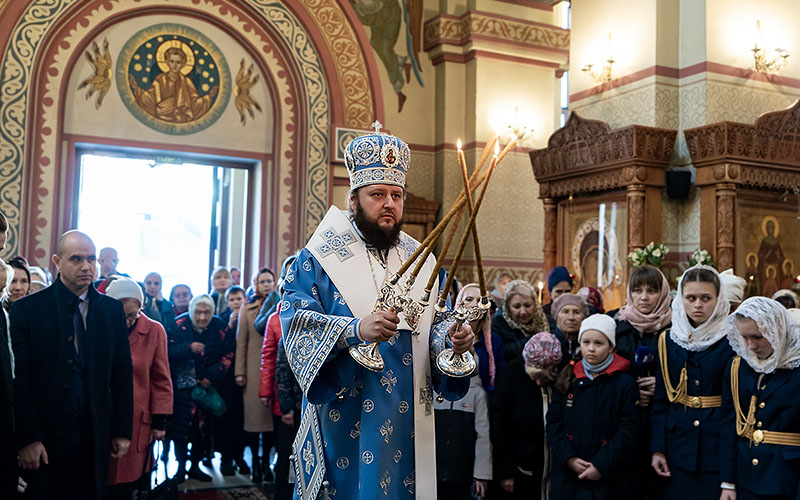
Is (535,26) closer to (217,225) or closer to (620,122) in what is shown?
(620,122)

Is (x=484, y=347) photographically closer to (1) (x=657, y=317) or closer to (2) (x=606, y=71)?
(1) (x=657, y=317)

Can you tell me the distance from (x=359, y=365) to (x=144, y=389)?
7.66 ft

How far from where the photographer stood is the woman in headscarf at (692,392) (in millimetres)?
3770

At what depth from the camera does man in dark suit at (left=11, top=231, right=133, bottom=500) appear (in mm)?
3771

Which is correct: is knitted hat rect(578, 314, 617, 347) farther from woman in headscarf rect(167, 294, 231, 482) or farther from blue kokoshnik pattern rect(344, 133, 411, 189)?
woman in headscarf rect(167, 294, 231, 482)

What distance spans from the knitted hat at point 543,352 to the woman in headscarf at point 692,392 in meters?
0.55

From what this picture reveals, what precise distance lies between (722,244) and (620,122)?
6.51 feet

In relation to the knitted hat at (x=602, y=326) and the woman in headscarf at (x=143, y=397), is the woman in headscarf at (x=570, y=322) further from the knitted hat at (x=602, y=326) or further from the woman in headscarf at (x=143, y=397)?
the woman in headscarf at (x=143, y=397)

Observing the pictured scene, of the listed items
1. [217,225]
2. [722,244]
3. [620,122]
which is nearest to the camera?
[722,244]

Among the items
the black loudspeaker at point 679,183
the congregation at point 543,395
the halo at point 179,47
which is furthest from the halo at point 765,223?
the halo at point 179,47

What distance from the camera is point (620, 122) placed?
9.34 meters

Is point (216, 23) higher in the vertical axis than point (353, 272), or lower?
higher

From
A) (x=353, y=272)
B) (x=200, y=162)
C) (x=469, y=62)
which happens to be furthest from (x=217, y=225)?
(x=353, y=272)

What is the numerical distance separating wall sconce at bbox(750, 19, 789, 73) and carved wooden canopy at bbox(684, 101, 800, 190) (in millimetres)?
809
